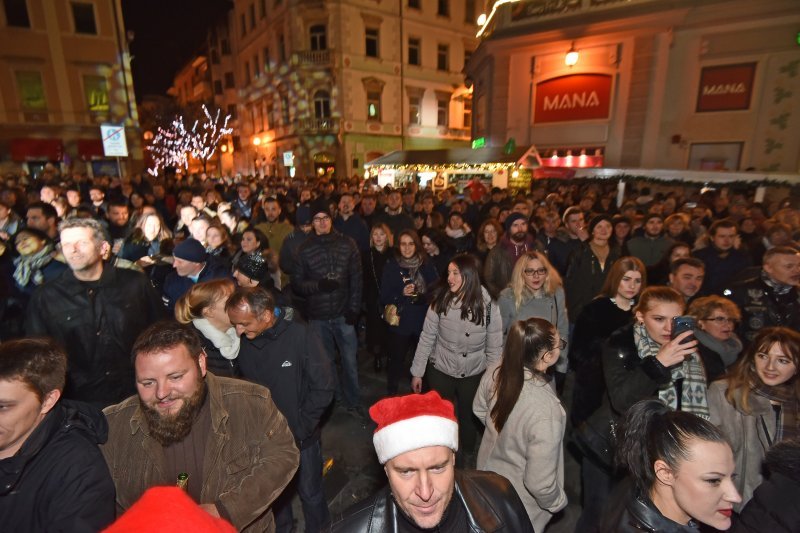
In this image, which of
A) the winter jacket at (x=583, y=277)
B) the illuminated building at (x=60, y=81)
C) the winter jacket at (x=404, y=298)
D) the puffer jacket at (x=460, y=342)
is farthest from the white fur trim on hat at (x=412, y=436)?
the illuminated building at (x=60, y=81)

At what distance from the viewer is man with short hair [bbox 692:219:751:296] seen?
480 cm

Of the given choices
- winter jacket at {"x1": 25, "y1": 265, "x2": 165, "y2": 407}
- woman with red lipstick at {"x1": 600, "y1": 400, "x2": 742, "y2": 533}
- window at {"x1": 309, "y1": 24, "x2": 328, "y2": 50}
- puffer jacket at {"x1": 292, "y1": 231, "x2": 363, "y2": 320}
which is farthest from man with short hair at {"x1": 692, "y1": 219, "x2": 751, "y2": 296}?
window at {"x1": 309, "y1": 24, "x2": 328, "y2": 50}

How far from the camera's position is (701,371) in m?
2.59

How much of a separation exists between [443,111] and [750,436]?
33290mm

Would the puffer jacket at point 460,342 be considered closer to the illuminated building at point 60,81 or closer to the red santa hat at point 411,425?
the red santa hat at point 411,425

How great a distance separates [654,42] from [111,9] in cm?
2853

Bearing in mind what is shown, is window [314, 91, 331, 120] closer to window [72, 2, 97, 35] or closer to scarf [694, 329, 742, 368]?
window [72, 2, 97, 35]

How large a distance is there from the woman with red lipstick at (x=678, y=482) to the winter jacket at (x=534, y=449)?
532 millimetres

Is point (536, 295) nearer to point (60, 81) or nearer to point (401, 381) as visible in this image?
point (401, 381)

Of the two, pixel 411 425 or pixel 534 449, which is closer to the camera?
pixel 411 425

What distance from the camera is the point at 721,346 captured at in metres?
2.98

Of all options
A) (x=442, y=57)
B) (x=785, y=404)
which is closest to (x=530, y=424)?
(x=785, y=404)

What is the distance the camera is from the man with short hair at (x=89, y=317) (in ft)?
9.23

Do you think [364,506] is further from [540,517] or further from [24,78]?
[24,78]
